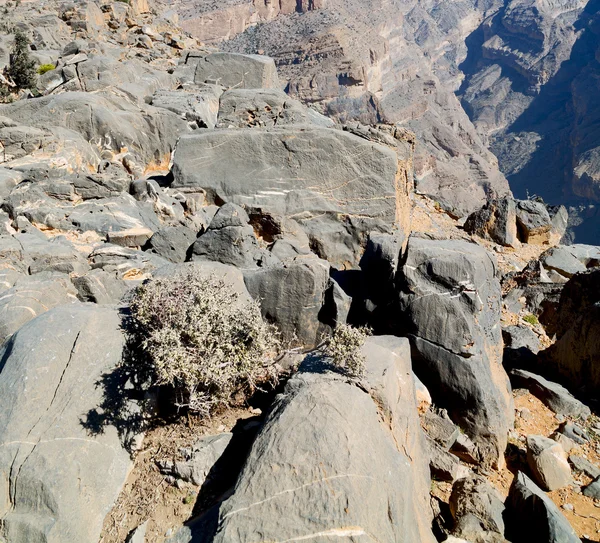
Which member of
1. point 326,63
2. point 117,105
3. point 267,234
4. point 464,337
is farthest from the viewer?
point 326,63

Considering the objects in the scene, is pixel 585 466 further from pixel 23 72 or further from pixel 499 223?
pixel 23 72

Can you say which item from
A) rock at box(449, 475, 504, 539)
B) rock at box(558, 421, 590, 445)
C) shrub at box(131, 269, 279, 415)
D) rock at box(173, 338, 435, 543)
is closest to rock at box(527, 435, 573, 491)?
rock at box(558, 421, 590, 445)

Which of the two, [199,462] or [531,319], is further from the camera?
[531,319]

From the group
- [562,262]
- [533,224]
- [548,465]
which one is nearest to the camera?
[548,465]

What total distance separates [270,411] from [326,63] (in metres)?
71.8

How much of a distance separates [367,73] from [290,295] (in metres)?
79.0

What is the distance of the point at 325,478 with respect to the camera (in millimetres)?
3615

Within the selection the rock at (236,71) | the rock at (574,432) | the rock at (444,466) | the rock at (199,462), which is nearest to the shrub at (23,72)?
the rock at (236,71)

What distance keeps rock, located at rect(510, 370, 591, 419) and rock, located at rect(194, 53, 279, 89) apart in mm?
13588

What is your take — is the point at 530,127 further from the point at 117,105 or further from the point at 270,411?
the point at 270,411

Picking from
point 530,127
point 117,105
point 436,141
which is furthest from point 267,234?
point 530,127

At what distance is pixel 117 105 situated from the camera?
14188 mm

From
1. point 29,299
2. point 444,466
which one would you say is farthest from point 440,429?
point 29,299

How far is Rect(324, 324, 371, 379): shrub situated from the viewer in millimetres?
4714
